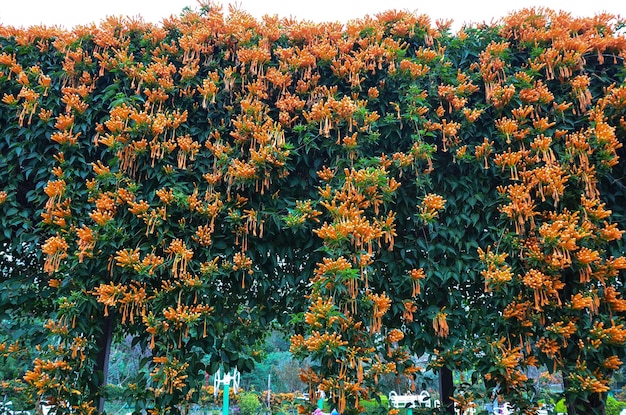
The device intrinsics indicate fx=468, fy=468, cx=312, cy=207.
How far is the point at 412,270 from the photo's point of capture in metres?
2.84

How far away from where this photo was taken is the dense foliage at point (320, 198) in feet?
8.73

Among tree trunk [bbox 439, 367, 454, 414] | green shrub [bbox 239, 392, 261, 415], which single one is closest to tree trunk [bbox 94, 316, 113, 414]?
tree trunk [bbox 439, 367, 454, 414]

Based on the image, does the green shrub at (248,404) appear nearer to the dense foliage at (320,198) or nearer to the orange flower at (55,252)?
the dense foliage at (320,198)

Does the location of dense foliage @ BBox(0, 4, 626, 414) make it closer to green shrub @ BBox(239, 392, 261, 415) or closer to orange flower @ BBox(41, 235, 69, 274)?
orange flower @ BBox(41, 235, 69, 274)

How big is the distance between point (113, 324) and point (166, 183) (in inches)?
41.6

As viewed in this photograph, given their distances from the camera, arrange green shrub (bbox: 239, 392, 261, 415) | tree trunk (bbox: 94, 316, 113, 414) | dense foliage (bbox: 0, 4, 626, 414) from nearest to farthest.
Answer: dense foliage (bbox: 0, 4, 626, 414), tree trunk (bbox: 94, 316, 113, 414), green shrub (bbox: 239, 392, 261, 415)

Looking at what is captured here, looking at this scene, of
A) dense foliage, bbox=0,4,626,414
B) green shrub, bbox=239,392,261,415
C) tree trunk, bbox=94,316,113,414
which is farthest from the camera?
green shrub, bbox=239,392,261,415

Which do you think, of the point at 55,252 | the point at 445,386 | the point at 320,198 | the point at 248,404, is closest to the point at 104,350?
the point at 55,252

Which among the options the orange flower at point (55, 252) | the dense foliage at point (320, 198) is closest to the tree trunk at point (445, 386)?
the dense foliage at point (320, 198)

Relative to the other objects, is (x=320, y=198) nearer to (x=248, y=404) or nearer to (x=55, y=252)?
(x=55, y=252)

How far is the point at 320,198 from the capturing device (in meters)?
2.97

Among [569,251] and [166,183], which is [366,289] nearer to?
[569,251]

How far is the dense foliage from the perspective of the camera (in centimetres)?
266

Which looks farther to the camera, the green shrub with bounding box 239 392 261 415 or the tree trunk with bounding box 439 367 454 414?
the green shrub with bounding box 239 392 261 415
